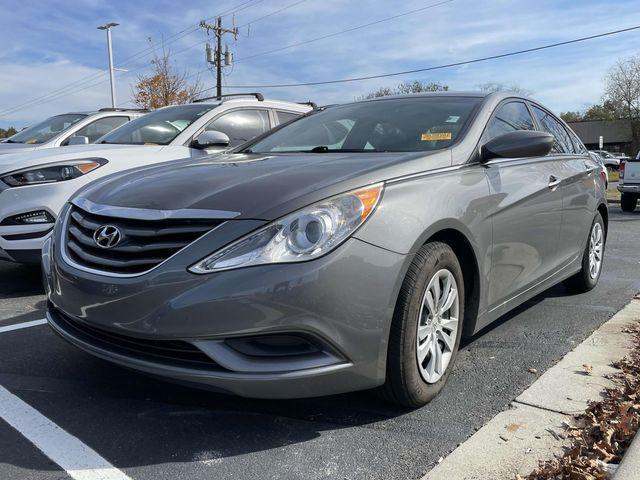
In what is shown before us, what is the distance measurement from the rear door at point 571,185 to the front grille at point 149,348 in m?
2.81

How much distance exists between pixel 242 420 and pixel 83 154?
3450mm

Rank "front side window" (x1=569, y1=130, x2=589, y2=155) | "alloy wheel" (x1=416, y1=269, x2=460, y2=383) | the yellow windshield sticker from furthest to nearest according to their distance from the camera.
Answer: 1. "front side window" (x1=569, y1=130, x2=589, y2=155)
2. the yellow windshield sticker
3. "alloy wheel" (x1=416, y1=269, x2=460, y2=383)

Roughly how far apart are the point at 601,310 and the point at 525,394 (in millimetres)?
2041

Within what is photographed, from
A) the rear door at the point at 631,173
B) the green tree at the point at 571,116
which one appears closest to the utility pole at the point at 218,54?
the rear door at the point at 631,173

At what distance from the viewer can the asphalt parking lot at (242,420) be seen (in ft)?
7.52

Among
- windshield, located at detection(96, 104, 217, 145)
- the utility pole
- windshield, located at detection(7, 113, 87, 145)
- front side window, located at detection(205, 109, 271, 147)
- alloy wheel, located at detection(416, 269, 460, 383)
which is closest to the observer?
alloy wheel, located at detection(416, 269, 460, 383)

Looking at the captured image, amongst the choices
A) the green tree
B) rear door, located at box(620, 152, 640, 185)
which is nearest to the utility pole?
rear door, located at box(620, 152, 640, 185)

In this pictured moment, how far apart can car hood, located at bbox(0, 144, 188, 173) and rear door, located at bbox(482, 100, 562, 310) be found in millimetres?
3153

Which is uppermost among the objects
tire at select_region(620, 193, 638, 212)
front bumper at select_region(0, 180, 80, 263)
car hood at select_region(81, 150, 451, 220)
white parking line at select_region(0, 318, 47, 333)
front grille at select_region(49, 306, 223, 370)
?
car hood at select_region(81, 150, 451, 220)

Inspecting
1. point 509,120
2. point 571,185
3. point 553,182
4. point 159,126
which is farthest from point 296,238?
point 159,126

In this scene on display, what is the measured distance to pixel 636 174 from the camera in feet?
48.6

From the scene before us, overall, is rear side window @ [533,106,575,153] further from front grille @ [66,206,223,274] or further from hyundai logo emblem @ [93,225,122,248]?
hyundai logo emblem @ [93,225,122,248]

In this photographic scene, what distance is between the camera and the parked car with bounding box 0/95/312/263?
15.9 feet

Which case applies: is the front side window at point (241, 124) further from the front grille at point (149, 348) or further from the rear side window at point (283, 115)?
the front grille at point (149, 348)
